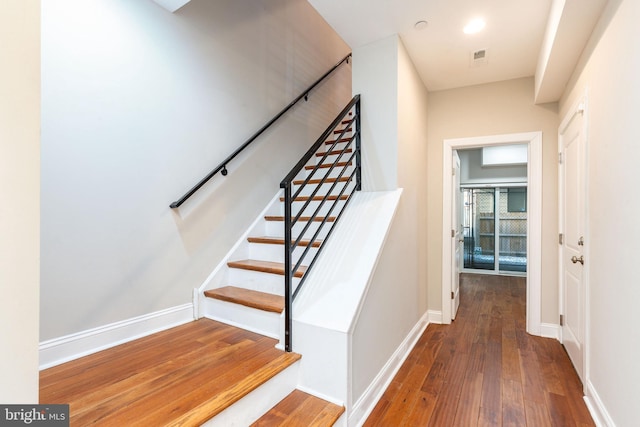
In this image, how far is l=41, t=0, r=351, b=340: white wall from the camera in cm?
161

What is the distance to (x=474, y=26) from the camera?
226cm

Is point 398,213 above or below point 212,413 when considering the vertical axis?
above

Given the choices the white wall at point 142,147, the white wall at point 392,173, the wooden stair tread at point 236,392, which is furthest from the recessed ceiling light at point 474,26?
the wooden stair tread at point 236,392

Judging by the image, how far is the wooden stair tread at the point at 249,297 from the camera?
196 cm

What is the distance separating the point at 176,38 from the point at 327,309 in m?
2.13

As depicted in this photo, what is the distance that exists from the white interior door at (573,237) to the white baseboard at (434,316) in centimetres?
107

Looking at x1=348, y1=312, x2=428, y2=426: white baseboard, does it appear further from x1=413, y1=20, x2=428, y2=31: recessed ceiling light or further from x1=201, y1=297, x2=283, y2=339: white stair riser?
x1=413, y1=20, x2=428, y2=31: recessed ceiling light

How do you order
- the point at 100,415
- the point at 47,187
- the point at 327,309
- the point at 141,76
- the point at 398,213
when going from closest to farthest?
the point at 100,415 < the point at 47,187 < the point at 327,309 < the point at 141,76 < the point at 398,213

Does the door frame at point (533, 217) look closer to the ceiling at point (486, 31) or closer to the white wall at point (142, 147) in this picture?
the ceiling at point (486, 31)

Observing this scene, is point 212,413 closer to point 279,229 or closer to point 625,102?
point 279,229

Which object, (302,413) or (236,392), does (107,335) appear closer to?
(236,392)

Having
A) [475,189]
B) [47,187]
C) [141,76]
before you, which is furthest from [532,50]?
[475,189]

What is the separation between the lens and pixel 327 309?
1683 millimetres
